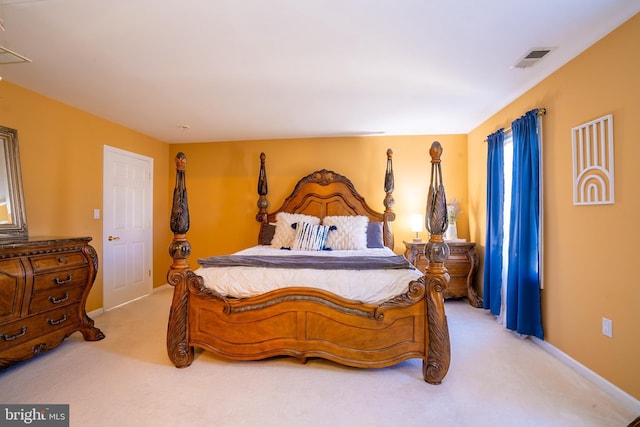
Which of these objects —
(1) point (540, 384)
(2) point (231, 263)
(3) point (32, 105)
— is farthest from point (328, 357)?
(3) point (32, 105)

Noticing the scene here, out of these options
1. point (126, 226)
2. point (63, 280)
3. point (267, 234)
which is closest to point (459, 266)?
point (267, 234)

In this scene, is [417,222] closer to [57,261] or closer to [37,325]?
[57,261]

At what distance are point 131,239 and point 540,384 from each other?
4.75 meters

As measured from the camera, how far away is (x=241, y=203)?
191 inches

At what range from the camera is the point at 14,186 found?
271 cm

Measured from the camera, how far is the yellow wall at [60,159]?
9.46 ft

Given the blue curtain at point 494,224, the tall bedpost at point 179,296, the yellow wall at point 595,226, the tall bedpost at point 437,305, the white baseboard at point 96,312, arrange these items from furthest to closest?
the white baseboard at point 96,312 < the blue curtain at point 494,224 < the tall bedpost at point 179,296 < the tall bedpost at point 437,305 < the yellow wall at point 595,226

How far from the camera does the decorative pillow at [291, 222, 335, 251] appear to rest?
369cm

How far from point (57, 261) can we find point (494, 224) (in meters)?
4.37

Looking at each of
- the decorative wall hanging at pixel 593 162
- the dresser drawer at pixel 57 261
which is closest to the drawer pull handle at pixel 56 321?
the dresser drawer at pixel 57 261

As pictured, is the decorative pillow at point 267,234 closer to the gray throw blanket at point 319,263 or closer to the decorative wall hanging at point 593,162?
the gray throw blanket at point 319,263

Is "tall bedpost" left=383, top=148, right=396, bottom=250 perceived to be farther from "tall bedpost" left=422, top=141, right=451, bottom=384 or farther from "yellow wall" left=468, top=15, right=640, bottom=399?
"tall bedpost" left=422, top=141, right=451, bottom=384

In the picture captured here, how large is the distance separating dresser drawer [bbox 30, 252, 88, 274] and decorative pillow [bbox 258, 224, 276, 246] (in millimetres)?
2014

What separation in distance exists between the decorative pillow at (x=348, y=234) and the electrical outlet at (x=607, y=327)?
226cm
